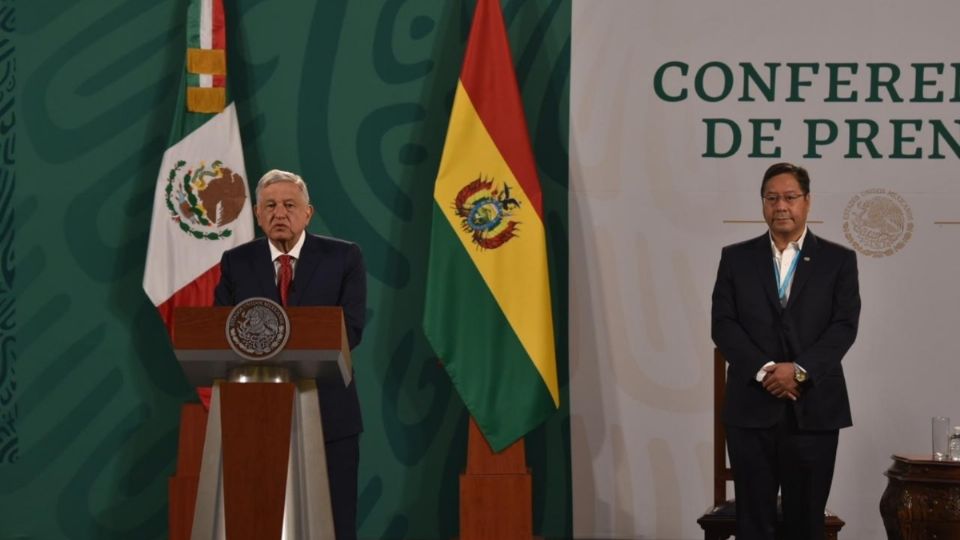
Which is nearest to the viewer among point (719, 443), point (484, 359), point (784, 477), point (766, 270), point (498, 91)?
point (784, 477)

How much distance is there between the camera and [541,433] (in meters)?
5.55

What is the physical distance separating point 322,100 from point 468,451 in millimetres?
1657

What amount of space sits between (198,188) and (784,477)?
268cm

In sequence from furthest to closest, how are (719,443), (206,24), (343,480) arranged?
(206,24) < (719,443) < (343,480)

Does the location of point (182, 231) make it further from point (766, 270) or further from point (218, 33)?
point (766, 270)

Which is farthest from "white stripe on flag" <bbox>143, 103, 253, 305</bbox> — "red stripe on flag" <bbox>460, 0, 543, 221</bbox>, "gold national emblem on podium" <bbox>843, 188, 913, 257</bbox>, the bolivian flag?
"gold national emblem on podium" <bbox>843, 188, 913, 257</bbox>

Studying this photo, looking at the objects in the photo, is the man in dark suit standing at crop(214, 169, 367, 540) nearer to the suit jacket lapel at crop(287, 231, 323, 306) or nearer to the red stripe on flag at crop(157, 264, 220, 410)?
the suit jacket lapel at crop(287, 231, 323, 306)

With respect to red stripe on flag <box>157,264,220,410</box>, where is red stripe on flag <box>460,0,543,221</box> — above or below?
above

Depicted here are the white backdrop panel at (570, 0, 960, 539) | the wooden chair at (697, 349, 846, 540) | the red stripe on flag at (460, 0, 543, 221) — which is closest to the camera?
the wooden chair at (697, 349, 846, 540)

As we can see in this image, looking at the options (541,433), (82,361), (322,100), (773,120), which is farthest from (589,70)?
(82,361)

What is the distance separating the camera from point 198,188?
17.7 feet

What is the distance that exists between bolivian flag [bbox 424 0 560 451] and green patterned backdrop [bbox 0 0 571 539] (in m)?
0.35

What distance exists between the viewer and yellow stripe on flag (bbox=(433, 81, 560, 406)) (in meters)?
5.13

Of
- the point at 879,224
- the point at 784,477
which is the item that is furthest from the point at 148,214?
the point at 879,224
